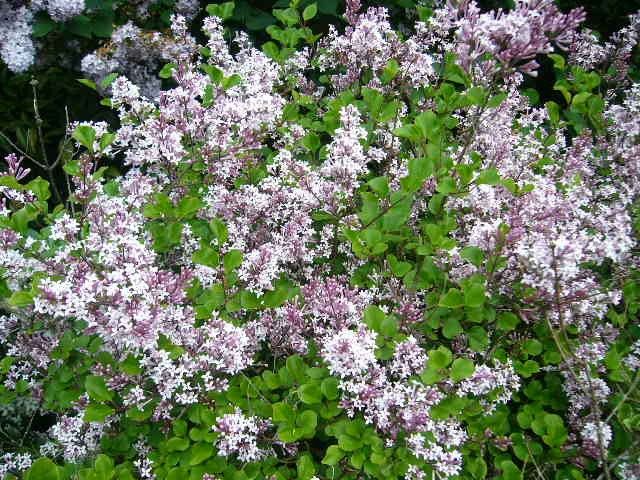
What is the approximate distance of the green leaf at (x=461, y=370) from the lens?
161 cm

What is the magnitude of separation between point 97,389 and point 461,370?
1000mm

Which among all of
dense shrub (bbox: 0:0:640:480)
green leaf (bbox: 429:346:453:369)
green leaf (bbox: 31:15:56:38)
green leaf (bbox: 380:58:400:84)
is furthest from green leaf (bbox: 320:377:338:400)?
green leaf (bbox: 31:15:56:38)

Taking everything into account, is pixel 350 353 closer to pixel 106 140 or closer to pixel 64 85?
pixel 106 140

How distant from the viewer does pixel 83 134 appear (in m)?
2.03

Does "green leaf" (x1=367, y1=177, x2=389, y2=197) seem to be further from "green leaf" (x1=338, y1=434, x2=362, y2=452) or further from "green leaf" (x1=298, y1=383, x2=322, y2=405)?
"green leaf" (x1=338, y1=434, x2=362, y2=452)

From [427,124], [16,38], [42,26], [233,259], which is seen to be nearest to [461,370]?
[233,259]

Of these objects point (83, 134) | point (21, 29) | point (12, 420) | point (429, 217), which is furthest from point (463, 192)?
point (21, 29)

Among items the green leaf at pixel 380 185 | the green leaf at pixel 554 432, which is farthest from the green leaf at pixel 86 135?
the green leaf at pixel 554 432

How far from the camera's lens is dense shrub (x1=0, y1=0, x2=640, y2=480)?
162cm

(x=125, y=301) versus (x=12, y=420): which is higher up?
(x=125, y=301)

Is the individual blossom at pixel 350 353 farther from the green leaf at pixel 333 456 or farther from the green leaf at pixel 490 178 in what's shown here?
the green leaf at pixel 490 178

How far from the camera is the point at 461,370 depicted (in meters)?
1.62

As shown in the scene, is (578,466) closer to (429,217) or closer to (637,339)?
(637,339)

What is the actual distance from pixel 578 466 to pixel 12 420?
2.24 metres
